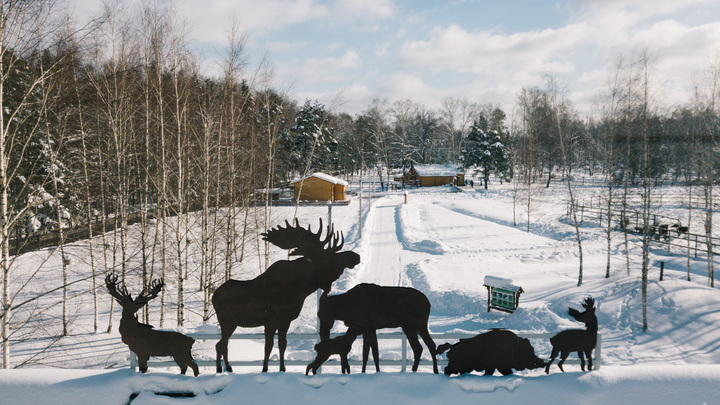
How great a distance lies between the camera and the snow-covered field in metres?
4.47

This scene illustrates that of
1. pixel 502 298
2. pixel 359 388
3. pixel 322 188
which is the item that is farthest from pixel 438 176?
pixel 359 388

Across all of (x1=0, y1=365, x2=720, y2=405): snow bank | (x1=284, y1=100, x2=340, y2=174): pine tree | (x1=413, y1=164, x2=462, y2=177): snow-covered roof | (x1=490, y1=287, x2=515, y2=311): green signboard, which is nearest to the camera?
(x1=0, y1=365, x2=720, y2=405): snow bank

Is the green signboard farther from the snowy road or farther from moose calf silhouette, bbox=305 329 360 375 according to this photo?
moose calf silhouette, bbox=305 329 360 375

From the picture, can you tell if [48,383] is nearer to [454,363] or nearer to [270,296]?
[270,296]

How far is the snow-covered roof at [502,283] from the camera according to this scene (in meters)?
11.3

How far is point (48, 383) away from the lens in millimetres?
4547

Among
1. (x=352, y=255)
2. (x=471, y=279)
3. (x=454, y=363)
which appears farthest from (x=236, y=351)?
(x=471, y=279)

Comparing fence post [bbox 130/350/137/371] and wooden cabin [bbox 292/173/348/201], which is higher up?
wooden cabin [bbox 292/173/348/201]

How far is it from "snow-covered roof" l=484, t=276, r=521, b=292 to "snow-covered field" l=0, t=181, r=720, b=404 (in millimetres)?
979

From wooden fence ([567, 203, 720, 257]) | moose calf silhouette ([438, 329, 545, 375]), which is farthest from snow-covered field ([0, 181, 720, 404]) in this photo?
wooden fence ([567, 203, 720, 257])

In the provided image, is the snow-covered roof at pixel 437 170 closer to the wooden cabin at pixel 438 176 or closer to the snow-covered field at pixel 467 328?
the wooden cabin at pixel 438 176

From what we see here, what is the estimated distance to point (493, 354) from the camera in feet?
15.5

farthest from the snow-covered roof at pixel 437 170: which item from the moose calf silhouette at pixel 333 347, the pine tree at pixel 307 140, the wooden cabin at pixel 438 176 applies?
the moose calf silhouette at pixel 333 347

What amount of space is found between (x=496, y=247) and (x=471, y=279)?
6.61 metres
